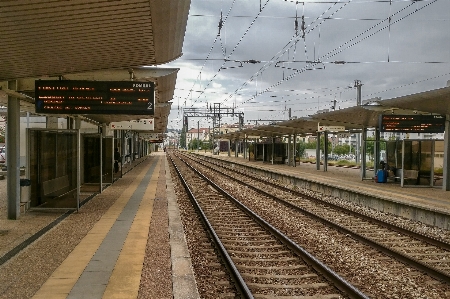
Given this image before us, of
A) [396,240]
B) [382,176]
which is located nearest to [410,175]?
[382,176]

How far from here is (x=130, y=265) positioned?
245 inches

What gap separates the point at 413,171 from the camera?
1878 cm

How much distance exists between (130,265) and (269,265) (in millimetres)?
2265

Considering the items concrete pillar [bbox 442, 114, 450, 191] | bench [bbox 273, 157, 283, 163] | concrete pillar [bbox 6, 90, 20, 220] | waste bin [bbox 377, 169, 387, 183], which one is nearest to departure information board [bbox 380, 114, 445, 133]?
concrete pillar [bbox 442, 114, 450, 191]

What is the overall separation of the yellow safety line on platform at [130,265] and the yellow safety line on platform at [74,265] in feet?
1.44

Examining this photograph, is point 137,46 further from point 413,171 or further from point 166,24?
point 413,171

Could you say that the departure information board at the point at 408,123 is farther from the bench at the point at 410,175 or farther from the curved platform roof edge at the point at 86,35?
the curved platform roof edge at the point at 86,35

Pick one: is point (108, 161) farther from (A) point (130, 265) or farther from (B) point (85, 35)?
(A) point (130, 265)

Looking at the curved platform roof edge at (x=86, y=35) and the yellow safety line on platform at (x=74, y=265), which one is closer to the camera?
the yellow safety line on platform at (x=74, y=265)

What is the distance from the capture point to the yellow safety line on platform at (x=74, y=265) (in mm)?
5051

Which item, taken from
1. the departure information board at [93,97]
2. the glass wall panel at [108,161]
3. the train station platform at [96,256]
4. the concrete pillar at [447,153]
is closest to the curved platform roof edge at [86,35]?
the departure information board at [93,97]

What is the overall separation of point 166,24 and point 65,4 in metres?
1.78

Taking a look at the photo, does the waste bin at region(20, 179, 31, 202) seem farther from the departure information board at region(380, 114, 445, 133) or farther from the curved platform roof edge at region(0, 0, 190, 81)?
the departure information board at region(380, 114, 445, 133)

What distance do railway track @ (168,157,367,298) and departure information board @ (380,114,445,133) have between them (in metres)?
8.70
